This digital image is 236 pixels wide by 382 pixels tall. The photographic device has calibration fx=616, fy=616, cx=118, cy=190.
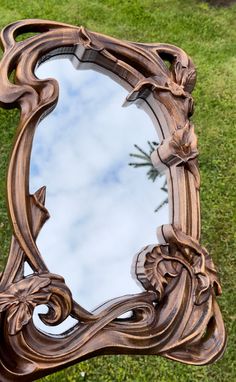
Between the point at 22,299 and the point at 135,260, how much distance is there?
40 cm

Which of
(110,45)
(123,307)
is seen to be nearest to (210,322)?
(123,307)

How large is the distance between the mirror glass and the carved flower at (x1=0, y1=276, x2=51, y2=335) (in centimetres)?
18

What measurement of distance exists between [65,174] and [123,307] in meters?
0.48

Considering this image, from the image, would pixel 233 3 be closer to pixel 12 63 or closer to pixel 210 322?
pixel 12 63

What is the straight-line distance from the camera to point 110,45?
6.59ft

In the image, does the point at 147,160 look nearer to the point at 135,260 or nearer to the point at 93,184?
the point at 93,184

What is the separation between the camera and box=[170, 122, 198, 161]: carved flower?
1901mm

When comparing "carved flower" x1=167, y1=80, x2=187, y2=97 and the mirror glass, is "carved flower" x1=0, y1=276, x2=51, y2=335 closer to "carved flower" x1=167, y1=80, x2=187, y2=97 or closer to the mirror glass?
the mirror glass

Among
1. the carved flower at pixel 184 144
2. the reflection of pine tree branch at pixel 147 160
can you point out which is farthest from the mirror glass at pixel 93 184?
the carved flower at pixel 184 144

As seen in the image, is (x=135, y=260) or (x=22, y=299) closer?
(x=22, y=299)

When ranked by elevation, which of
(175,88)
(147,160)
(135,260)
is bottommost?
(135,260)

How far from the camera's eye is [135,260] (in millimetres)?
1789

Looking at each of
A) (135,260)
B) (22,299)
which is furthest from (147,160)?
(22,299)

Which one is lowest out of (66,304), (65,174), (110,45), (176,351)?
(176,351)
